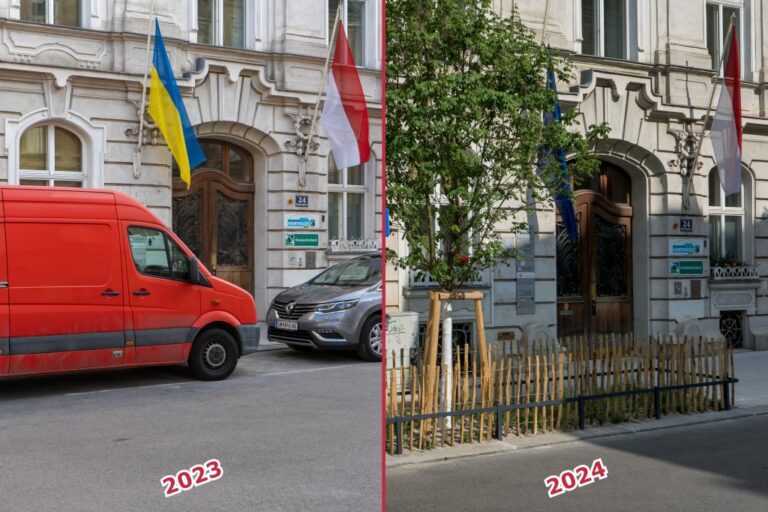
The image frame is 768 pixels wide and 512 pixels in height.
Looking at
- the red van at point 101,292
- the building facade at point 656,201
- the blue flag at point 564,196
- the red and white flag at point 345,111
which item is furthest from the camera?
the blue flag at point 564,196

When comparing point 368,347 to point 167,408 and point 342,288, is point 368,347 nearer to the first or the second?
point 342,288

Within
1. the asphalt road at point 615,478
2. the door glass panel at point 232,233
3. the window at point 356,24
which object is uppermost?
the window at point 356,24

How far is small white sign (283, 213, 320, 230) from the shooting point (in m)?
1.05

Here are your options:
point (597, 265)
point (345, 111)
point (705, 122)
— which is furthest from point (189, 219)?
point (705, 122)

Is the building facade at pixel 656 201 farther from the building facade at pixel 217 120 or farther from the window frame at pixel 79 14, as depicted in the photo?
the window frame at pixel 79 14

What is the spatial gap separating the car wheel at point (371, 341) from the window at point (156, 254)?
0.27 m

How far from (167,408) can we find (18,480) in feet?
0.64

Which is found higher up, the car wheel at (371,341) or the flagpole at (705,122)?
the flagpole at (705,122)

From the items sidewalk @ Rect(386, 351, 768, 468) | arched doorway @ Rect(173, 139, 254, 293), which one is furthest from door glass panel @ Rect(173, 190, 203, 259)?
sidewalk @ Rect(386, 351, 768, 468)

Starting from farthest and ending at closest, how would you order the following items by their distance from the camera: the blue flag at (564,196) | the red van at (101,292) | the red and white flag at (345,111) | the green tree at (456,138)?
the blue flag at (564,196) < the green tree at (456,138) < the red and white flag at (345,111) < the red van at (101,292)

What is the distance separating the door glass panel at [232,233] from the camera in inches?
39.6

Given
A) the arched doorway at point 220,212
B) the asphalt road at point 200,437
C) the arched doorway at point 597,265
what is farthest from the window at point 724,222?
the arched doorway at point 220,212

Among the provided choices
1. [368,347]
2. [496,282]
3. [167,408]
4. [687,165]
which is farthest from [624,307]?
[167,408]

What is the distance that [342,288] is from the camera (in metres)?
1.13
